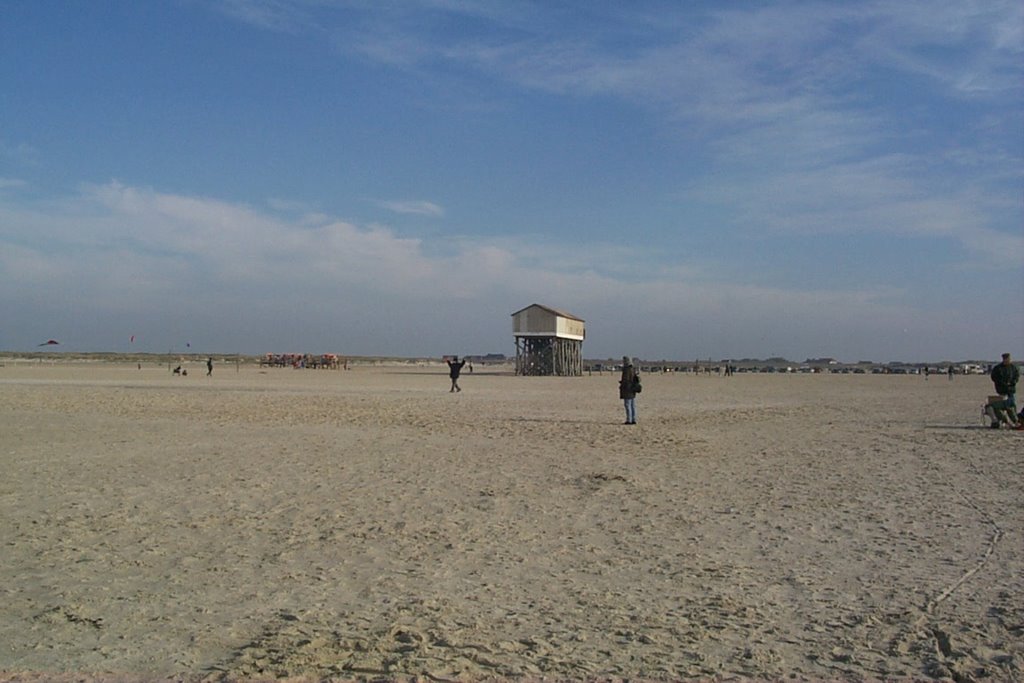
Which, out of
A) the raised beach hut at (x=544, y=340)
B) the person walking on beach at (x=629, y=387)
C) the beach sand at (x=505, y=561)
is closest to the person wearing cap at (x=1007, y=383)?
the beach sand at (x=505, y=561)

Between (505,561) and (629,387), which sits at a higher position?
(629,387)

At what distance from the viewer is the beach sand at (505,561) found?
15.2ft

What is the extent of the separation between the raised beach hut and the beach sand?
138 ft

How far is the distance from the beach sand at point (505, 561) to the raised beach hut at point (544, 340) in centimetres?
4202

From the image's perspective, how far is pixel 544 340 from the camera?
57.6 metres

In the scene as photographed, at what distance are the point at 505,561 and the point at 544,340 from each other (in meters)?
51.1

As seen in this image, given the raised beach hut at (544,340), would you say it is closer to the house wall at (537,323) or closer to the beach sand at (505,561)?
the house wall at (537,323)

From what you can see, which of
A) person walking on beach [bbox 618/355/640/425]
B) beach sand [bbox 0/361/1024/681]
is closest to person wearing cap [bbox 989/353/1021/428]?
beach sand [bbox 0/361/1024/681]

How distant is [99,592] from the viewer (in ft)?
18.8

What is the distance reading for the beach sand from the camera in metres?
4.63

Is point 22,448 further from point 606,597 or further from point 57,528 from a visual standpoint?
point 606,597

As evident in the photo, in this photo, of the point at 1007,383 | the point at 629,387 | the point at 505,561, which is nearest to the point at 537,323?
the point at 629,387

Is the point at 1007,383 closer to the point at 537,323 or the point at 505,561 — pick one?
the point at 505,561

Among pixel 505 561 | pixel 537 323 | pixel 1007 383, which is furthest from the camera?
pixel 537 323
